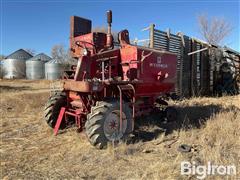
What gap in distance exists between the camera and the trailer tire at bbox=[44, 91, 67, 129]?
631cm

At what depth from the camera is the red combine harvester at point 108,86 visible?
5.05 metres

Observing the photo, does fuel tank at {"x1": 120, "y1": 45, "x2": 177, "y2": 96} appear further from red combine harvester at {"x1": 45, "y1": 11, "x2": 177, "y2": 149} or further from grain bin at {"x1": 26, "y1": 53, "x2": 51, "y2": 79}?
grain bin at {"x1": 26, "y1": 53, "x2": 51, "y2": 79}

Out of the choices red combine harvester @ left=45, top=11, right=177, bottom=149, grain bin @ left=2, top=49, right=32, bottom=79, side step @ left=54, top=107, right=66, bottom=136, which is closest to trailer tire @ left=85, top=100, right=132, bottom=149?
red combine harvester @ left=45, top=11, right=177, bottom=149

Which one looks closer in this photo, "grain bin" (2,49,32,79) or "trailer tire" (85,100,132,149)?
"trailer tire" (85,100,132,149)

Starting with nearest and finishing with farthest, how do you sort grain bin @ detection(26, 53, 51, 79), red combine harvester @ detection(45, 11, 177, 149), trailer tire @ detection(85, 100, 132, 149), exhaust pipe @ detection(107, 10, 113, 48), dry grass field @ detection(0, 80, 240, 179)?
1. dry grass field @ detection(0, 80, 240, 179)
2. trailer tire @ detection(85, 100, 132, 149)
3. red combine harvester @ detection(45, 11, 177, 149)
4. exhaust pipe @ detection(107, 10, 113, 48)
5. grain bin @ detection(26, 53, 51, 79)

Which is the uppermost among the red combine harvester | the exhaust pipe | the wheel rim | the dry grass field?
the exhaust pipe

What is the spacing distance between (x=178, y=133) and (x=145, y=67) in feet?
5.26

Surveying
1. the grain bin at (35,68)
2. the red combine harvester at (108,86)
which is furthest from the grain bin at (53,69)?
the red combine harvester at (108,86)

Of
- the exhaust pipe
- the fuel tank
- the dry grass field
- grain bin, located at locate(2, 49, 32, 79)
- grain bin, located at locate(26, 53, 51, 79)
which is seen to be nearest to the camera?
the dry grass field

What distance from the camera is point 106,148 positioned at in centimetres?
496

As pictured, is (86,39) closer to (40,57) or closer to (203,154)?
(203,154)

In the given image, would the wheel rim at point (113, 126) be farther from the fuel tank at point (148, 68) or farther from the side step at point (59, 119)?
the side step at point (59, 119)

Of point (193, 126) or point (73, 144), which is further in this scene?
point (193, 126)

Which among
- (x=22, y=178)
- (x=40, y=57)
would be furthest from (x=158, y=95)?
(x=40, y=57)
